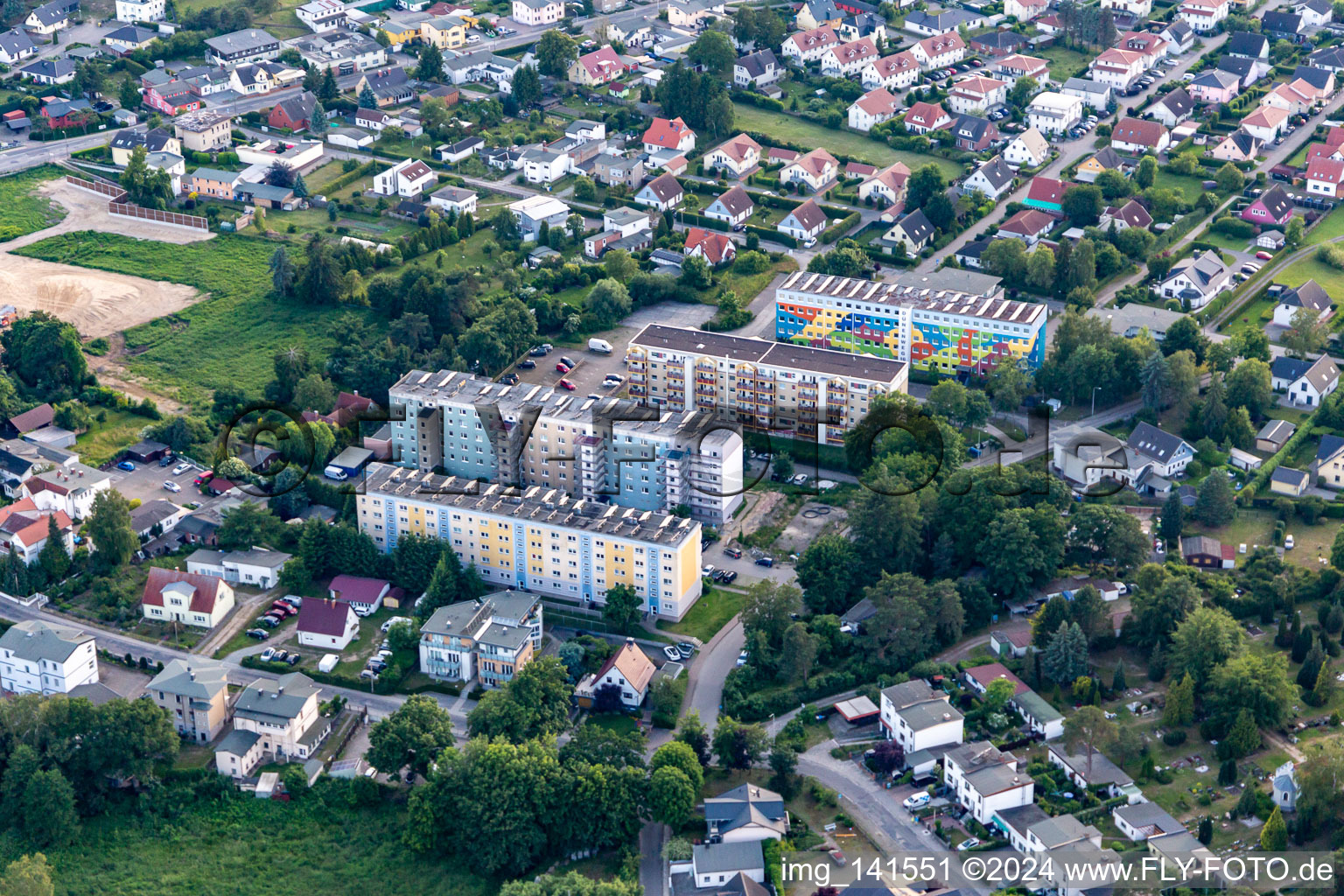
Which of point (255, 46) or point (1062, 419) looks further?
point (255, 46)

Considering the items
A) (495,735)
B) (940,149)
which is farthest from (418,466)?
(940,149)

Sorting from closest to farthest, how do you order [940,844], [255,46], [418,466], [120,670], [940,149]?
[940,844] < [120,670] < [418,466] < [940,149] < [255,46]

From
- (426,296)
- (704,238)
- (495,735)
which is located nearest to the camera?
(495,735)

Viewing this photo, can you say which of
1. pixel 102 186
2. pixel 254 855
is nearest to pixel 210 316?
pixel 102 186

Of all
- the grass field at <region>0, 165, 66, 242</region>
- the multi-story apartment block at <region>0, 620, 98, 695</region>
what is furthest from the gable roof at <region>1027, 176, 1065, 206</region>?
the multi-story apartment block at <region>0, 620, 98, 695</region>

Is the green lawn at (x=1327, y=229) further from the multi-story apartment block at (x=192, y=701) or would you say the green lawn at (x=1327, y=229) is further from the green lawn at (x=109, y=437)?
the multi-story apartment block at (x=192, y=701)

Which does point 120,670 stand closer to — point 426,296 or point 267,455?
point 267,455
